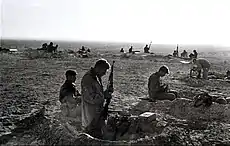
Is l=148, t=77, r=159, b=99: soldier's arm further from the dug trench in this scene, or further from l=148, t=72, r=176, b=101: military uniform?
the dug trench

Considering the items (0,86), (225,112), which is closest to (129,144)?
(225,112)

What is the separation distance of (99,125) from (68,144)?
0.76 meters

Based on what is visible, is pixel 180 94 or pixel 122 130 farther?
pixel 180 94

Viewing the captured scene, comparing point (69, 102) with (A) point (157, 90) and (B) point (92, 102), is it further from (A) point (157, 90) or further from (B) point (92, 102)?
(A) point (157, 90)

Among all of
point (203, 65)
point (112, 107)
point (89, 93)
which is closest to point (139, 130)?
point (89, 93)

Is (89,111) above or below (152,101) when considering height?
above

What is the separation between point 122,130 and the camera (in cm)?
621

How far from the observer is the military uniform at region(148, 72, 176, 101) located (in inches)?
377

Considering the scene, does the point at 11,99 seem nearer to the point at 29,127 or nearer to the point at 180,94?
the point at 29,127

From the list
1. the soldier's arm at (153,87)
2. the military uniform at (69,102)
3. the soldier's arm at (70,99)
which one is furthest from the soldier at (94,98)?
the soldier's arm at (153,87)

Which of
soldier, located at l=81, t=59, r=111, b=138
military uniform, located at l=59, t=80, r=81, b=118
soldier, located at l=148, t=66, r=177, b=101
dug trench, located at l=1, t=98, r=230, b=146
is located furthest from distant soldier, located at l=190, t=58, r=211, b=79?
soldier, located at l=81, t=59, r=111, b=138

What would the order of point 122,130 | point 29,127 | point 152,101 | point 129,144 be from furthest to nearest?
point 152,101
point 29,127
point 122,130
point 129,144

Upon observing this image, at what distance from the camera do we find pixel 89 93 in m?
5.55

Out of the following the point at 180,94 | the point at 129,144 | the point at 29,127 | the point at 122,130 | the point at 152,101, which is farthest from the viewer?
the point at 180,94
